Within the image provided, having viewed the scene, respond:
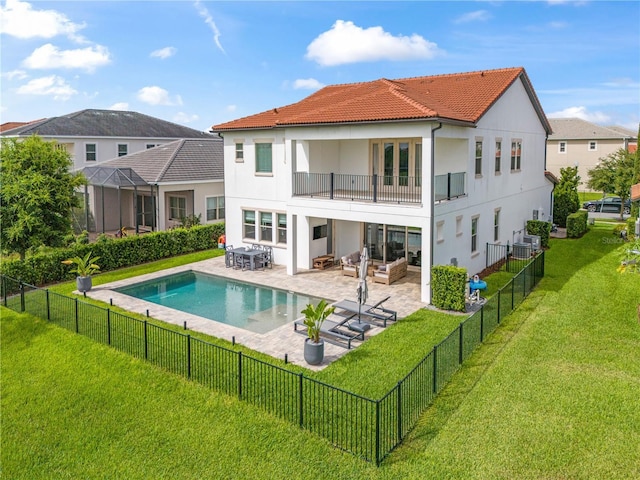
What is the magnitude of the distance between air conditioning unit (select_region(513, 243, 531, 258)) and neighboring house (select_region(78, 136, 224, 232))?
17365 millimetres

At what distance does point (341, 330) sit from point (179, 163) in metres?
20.2

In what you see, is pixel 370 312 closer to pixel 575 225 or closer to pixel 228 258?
pixel 228 258

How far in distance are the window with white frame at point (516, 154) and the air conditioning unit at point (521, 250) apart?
3729 millimetres

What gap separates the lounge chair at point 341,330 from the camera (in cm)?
1429

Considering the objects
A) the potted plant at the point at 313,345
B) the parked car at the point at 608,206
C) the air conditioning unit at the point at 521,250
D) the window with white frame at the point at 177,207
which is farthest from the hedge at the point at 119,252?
the parked car at the point at 608,206

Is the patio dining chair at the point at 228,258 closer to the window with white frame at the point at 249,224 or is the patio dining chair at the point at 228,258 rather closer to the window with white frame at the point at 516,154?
the window with white frame at the point at 249,224

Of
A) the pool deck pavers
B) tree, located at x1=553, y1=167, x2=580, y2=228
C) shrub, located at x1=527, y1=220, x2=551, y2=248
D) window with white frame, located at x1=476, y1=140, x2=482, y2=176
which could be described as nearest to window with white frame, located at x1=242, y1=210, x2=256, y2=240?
the pool deck pavers

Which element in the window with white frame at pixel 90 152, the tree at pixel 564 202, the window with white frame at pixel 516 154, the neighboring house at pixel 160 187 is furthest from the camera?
the window with white frame at pixel 90 152

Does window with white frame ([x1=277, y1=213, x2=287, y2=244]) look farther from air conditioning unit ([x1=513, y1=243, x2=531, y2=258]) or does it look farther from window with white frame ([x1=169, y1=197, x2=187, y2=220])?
air conditioning unit ([x1=513, y1=243, x2=531, y2=258])

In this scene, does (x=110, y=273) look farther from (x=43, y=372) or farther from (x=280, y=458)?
(x=280, y=458)

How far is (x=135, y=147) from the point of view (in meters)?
44.7

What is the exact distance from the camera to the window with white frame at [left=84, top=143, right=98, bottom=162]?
41.7 meters

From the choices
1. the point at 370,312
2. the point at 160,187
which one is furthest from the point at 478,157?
the point at 160,187

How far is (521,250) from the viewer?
80.3ft
